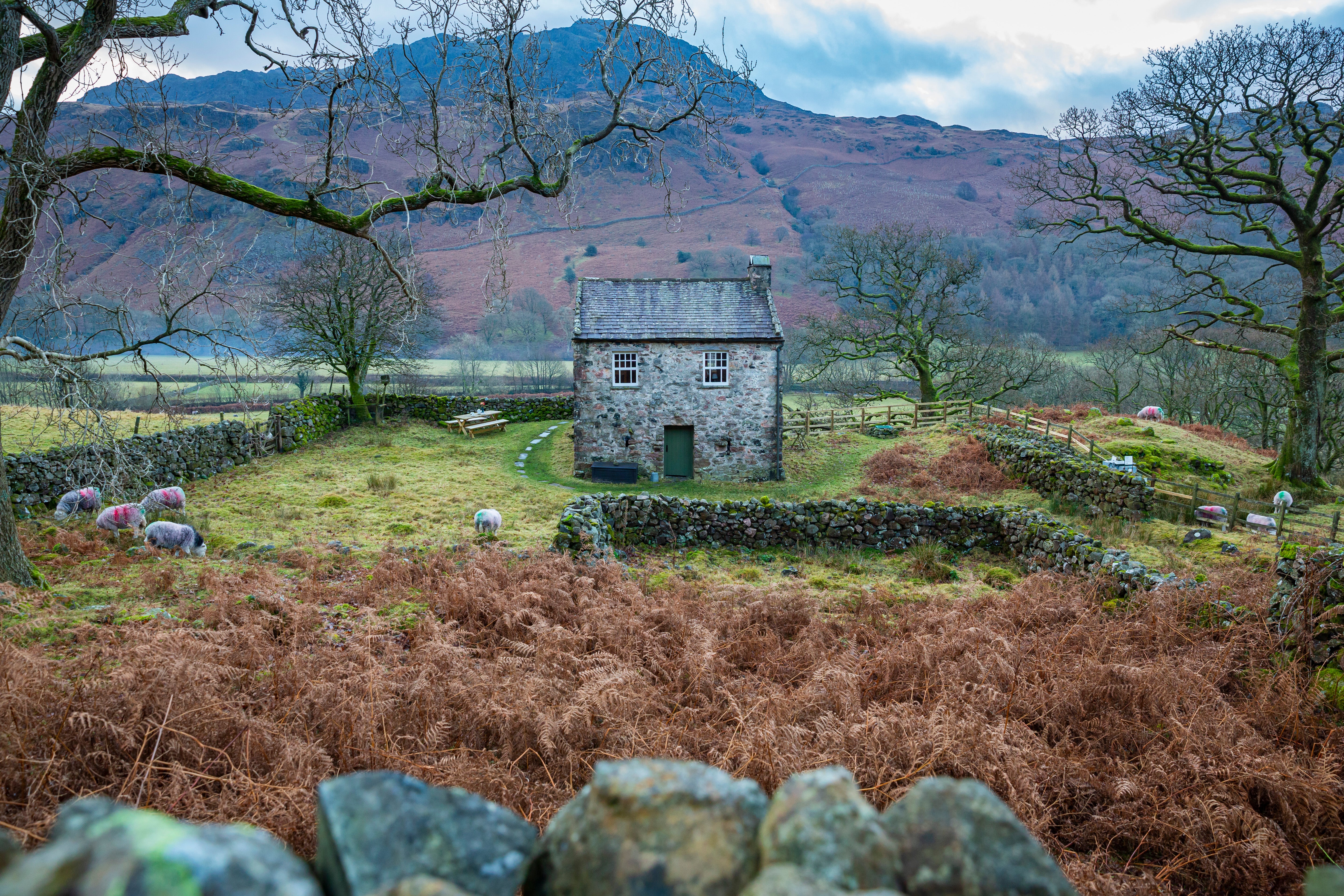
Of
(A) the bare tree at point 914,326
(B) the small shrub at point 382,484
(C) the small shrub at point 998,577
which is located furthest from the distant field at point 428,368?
(C) the small shrub at point 998,577

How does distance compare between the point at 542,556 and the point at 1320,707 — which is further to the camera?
the point at 542,556

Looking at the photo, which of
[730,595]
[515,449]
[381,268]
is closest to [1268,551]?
[730,595]

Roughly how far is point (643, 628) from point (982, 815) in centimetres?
587

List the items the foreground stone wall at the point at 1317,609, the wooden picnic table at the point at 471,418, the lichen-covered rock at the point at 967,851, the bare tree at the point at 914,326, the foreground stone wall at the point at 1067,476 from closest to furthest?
the lichen-covered rock at the point at 967,851
the foreground stone wall at the point at 1317,609
the foreground stone wall at the point at 1067,476
the wooden picnic table at the point at 471,418
the bare tree at the point at 914,326

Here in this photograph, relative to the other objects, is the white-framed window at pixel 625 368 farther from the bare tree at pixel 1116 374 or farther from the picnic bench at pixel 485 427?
the bare tree at pixel 1116 374

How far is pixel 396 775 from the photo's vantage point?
1.84 metres

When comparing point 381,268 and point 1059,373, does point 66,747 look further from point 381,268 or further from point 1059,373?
point 1059,373

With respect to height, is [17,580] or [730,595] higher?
[17,580]

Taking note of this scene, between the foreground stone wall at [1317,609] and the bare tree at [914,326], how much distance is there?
2547 centimetres

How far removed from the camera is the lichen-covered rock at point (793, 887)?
1475mm

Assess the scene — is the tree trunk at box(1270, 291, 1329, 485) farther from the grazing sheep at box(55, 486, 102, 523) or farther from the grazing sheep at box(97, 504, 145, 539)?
the grazing sheep at box(55, 486, 102, 523)

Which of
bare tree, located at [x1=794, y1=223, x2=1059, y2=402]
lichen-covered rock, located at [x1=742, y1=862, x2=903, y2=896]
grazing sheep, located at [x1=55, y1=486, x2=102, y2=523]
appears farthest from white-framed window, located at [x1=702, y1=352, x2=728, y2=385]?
lichen-covered rock, located at [x1=742, y1=862, x2=903, y2=896]

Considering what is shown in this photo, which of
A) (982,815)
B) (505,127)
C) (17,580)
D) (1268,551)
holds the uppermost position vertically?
(505,127)

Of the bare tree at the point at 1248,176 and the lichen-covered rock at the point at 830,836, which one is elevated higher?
the bare tree at the point at 1248,176
